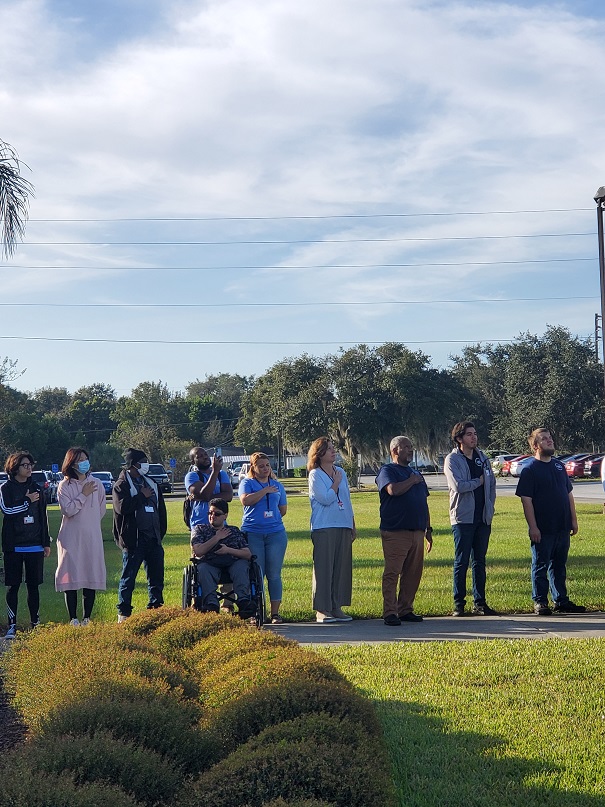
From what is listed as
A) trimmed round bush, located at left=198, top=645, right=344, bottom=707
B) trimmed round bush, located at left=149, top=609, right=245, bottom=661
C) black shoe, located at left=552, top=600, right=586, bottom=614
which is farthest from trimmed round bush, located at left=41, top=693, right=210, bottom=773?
black shoe, located at left=552, top=600, right=586, bottom=614

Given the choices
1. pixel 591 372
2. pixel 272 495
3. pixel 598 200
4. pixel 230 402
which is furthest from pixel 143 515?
pixel 230 402

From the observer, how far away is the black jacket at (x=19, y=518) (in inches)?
416

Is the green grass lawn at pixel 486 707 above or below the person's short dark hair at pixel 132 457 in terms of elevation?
below

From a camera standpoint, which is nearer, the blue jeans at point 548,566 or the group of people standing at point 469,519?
the group of people standing at point 469,519

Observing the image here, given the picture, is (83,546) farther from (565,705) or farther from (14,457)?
(565,705)

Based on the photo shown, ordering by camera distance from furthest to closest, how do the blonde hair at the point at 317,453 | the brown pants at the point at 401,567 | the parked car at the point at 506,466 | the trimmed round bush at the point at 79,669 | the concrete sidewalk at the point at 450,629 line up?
1. the parked car at the point at 506,466
2. the blonde hair at the point at 317,453
3. the brown pants at the point at 401,567
4. the concrete sidewalk at the point at 450,629
5. the trimmed round bush at the point at 79,669

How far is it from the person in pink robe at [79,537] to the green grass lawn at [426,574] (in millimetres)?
911

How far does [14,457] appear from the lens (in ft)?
34.8

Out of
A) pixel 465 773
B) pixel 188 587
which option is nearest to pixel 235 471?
pixel 188 587

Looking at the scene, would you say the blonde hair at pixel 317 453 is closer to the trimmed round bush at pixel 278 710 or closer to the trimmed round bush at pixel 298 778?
the trimmed round bush at pixel 278 710

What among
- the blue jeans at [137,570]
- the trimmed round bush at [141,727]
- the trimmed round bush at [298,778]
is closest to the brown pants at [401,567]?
the blue jeans at [137,570]

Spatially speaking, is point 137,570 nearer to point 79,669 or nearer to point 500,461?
point 79,669

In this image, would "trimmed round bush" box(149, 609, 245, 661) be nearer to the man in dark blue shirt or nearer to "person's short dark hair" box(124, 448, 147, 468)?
"person's short dark hair" box(124, 448, 147, 468)

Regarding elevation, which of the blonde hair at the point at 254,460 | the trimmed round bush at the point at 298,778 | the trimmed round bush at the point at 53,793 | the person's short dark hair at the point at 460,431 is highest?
the person's short dark hair at the point at 460,431
